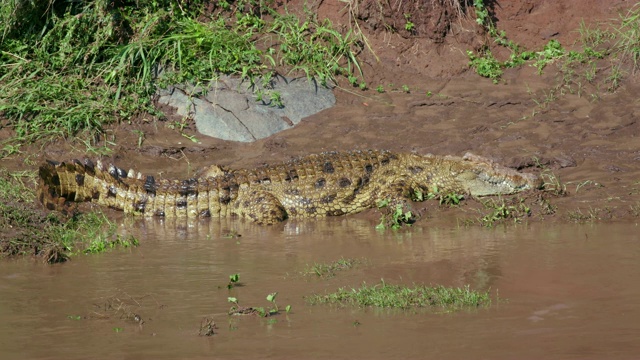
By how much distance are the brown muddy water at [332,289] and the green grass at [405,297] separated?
0.36ft

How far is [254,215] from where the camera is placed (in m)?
8.52

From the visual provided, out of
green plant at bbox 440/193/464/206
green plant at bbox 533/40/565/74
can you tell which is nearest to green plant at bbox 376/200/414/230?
green plant at bbox 440/193/464/206

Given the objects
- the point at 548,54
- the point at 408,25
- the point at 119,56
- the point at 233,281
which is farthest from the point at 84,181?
the point at 548,54

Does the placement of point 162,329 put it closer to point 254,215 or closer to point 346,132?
point 254,215

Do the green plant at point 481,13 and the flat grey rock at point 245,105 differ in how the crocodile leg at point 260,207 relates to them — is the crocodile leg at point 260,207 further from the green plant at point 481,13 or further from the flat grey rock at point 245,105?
the green plant at point 481,13

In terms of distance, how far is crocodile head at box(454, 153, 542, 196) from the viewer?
8.66 metres

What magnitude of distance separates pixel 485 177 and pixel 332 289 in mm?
3786

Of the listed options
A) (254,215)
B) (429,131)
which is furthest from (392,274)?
(429,131)

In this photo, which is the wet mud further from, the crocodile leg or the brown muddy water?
the crocodile leg

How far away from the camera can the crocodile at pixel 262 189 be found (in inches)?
338

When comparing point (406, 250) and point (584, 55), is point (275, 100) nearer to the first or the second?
point (584, 55)

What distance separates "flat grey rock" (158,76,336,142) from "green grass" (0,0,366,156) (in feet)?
0.45

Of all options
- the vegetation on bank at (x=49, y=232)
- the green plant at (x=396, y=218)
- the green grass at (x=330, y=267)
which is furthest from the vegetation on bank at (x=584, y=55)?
the vegetation on bank at (x=49, y=232)

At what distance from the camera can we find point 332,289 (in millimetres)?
5473
